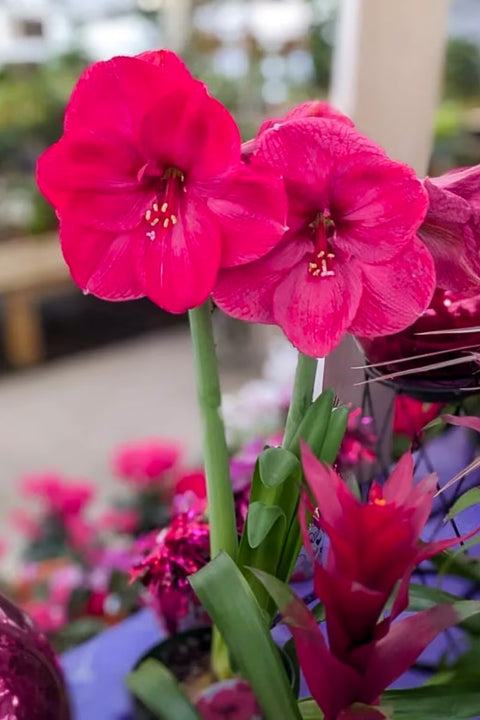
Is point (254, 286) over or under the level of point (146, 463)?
over

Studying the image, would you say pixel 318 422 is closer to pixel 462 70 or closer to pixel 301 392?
pixel 301 392

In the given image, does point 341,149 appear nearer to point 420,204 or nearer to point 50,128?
point 420,204

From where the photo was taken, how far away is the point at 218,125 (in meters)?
0.34

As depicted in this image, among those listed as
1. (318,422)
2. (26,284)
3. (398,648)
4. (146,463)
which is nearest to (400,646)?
(398,648)

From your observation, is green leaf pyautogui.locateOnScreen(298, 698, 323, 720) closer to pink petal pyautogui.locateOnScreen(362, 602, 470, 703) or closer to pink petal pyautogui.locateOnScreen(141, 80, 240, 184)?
pink petal pyautogui.locateOnScreen(362, 602, 470, 703)

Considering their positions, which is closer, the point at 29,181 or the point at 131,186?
the point at 131,186

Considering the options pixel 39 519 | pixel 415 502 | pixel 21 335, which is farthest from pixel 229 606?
pixel 21 335

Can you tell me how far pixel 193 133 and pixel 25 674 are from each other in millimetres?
297

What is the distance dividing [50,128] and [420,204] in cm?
335

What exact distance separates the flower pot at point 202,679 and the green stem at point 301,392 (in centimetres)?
10

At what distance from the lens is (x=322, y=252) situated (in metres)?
0.36

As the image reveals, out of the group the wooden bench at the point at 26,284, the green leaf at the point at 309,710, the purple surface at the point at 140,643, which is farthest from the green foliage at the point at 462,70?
the green leaf at the point at 309,710

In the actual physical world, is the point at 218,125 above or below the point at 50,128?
above

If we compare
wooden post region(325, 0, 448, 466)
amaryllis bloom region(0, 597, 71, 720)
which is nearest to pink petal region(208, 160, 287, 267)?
amaryllis bloom region(0, 597, 71, 720)
